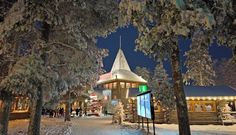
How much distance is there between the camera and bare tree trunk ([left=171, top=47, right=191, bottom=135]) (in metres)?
7.76

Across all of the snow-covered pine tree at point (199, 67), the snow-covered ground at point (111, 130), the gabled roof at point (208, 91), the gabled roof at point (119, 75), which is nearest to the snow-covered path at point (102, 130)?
the snow-covered ground at point (111, 130)

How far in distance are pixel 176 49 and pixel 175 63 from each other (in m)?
0.52

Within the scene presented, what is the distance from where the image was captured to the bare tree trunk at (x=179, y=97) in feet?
25.5

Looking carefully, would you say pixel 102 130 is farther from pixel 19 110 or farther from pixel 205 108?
pixel 19 110

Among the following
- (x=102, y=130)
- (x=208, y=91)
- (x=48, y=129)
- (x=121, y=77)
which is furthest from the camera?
(x=121, y=77)

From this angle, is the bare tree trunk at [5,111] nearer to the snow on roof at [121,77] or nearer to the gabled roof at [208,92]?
the gabled roof at [208,92]

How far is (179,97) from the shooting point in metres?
7.87

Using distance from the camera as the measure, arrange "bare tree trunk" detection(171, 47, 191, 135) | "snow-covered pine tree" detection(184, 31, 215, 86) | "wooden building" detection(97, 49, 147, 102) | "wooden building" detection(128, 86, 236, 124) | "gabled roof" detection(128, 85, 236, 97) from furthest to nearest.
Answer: "wooden building" detection(97, 49, 147, 102) → "snow-covered pine tree" detection(184, 31, 215, 86) → "gabled roof" detection(128, 85, 236, 97) → "wooden building" detection(128, 86, 236, 124) → "bare tree trunk" detection(171, 47, 191, 135)

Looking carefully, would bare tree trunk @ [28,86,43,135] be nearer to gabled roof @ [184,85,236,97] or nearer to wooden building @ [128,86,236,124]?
wooden building @ [128,86,236,124]

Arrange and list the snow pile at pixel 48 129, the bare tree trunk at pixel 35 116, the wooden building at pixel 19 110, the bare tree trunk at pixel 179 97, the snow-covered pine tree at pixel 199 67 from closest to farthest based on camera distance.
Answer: the bare tree trunk at pixel 179 97 → the bare tree trunk at pixel 35 116 → the snow pile at pixel 48 129 → the wooden building at pixel 19 110 → the snow-covered pine tree at pixel 199 67

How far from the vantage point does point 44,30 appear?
10242mm

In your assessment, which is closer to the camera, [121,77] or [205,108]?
[205,108]

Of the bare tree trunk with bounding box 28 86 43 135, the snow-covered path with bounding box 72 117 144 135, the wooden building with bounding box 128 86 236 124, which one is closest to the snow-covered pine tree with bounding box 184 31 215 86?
the wooden building with bounding box 128 86 236 124

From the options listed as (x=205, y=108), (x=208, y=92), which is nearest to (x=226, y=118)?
(x=205, y=108)
